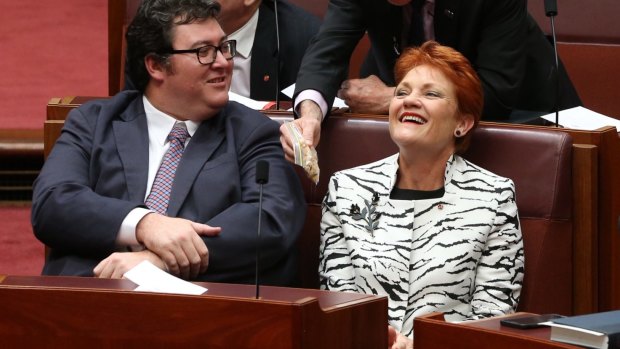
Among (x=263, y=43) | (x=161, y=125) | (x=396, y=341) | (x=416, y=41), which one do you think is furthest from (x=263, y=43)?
(x=396, y=341)

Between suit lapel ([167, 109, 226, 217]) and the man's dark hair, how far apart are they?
98mm

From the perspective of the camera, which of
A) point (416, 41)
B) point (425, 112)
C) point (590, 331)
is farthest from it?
point (416, 41)

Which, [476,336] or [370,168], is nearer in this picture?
[476,336]

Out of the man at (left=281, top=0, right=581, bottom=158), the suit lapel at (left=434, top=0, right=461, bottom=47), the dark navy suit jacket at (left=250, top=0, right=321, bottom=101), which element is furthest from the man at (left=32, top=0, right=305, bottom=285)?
the dark navy suit jacket at (left=250, top=0, right=321, bottom=101)

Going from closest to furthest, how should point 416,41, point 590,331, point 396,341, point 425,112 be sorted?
point 590,331 < point 396,341 < point 425,112 < point 416,41

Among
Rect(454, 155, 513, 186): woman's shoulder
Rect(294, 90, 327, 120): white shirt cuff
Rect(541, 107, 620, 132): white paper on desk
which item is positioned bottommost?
Rect(454, 155, 513, 186): woman's shoulder

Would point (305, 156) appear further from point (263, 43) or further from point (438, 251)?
point (263, 43)

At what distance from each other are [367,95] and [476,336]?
2.00ft

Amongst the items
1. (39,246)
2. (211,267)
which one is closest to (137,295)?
(211,267)

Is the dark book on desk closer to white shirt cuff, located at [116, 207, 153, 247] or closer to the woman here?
the woman

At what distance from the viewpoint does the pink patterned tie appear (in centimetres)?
137

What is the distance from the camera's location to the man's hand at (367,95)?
1521mm

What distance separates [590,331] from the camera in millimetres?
917

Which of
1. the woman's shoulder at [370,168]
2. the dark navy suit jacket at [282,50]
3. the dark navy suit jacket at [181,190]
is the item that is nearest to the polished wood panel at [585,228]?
the woman's shoulder at [370,168]
